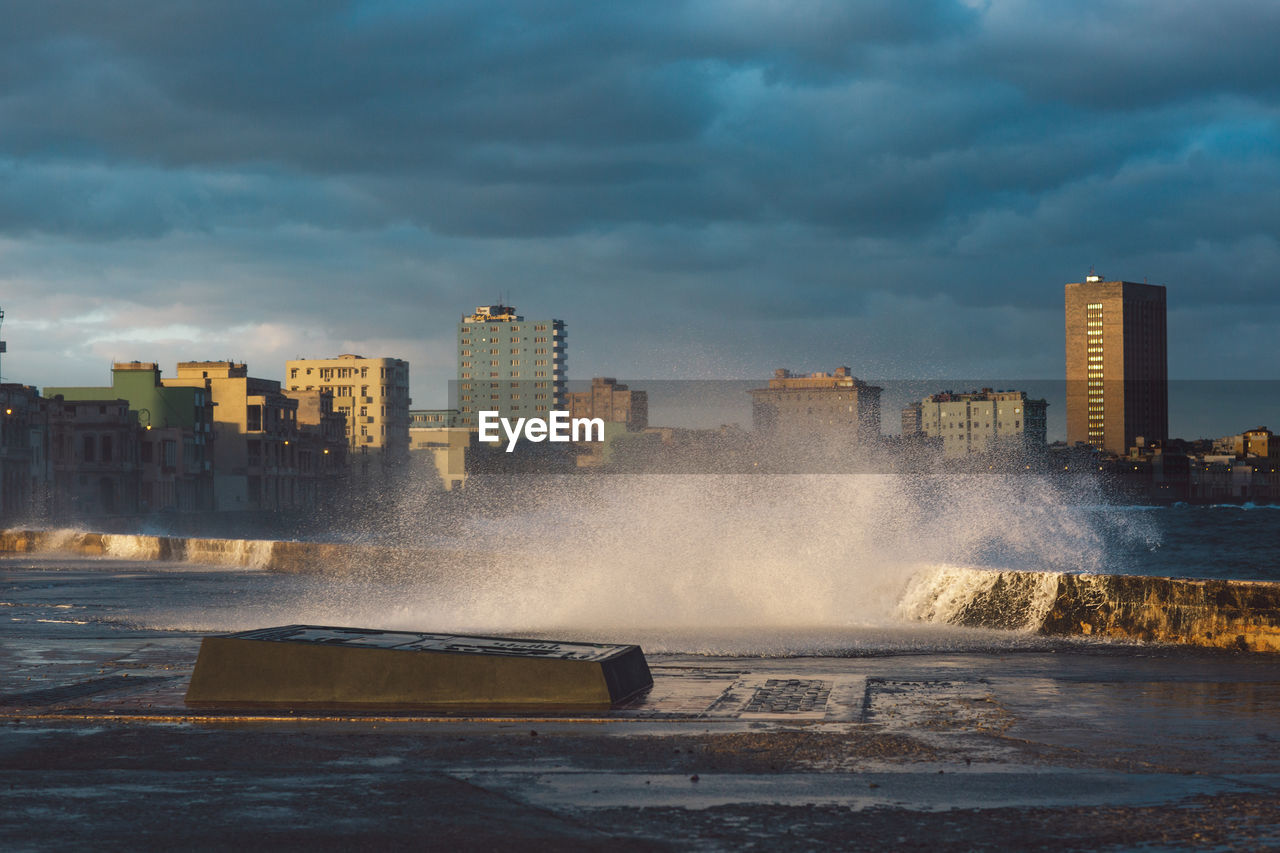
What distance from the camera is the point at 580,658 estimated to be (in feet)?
36.0

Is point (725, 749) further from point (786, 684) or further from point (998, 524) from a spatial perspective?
point (998, 524)

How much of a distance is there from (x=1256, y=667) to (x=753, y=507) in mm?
15280

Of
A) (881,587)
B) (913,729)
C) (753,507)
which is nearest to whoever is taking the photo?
(913,729)

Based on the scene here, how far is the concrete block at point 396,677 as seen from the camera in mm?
10688

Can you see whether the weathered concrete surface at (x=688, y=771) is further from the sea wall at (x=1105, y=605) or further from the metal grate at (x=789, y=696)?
the sea wall at (x=1105, y=605)

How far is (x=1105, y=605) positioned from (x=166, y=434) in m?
115

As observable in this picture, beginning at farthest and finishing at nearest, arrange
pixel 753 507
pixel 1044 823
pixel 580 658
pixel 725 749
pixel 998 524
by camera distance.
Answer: pixel 998 524, pixel 753 507, pixel 580 658, pixel 725 749, pixel 1044 823

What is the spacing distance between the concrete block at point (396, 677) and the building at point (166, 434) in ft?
375

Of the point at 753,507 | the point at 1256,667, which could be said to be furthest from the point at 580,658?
the point at 753,507

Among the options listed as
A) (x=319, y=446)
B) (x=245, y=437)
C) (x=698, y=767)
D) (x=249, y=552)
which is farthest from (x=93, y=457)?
(x=698, y=767)

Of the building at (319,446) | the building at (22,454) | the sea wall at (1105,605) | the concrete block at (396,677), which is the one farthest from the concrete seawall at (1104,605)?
the building at (319,446)

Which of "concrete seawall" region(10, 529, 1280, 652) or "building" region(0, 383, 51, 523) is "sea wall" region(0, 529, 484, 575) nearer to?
"concrete seawall" region(10, 529, 1280, 652)

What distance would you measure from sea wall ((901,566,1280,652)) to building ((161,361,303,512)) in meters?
126

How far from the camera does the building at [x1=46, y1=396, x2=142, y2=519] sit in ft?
363
